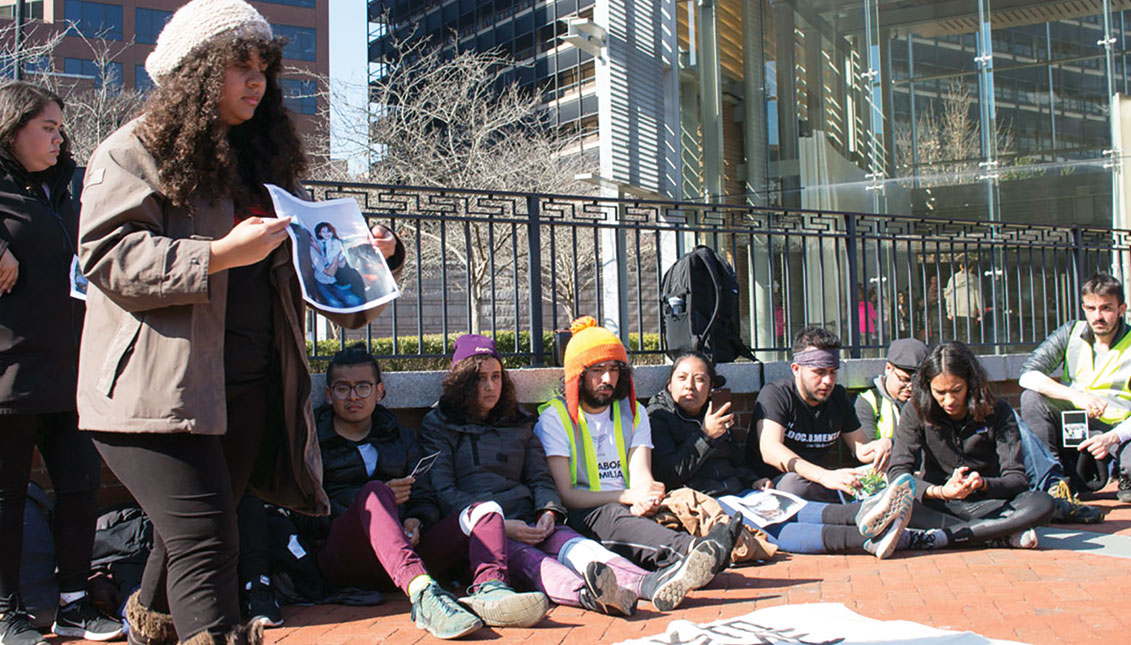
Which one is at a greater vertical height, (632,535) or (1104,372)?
(1104,372)

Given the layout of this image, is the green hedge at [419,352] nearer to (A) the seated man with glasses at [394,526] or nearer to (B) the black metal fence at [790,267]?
(B) the black metal fence at [790,267]

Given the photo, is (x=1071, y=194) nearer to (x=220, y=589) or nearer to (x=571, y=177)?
(x=571, y=177)

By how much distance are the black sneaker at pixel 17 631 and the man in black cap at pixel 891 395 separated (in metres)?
4.66

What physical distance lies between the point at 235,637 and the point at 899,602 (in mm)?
2899

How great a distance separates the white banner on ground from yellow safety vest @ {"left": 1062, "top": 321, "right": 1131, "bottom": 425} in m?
3.96

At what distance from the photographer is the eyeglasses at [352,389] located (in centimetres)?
471

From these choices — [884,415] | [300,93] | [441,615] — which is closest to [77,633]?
[441,615]

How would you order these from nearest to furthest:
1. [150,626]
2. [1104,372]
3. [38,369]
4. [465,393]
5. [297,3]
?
1. [150,626]
2. [38,369]
3. [465,393]
4. [1104,372]
5. [297,3]

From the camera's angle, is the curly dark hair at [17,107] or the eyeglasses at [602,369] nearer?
the curly dark hair at [17,107]

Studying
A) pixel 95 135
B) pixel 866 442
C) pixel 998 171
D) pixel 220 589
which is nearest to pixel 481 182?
pixel 95 135

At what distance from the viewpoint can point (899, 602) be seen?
13.4ft

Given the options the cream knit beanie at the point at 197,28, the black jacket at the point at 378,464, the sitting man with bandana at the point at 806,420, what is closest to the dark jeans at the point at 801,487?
the sitting man with bandana at the point at 806,420

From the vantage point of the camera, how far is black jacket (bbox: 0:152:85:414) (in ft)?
11.7

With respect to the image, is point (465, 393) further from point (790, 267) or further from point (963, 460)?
point (790, 267)
